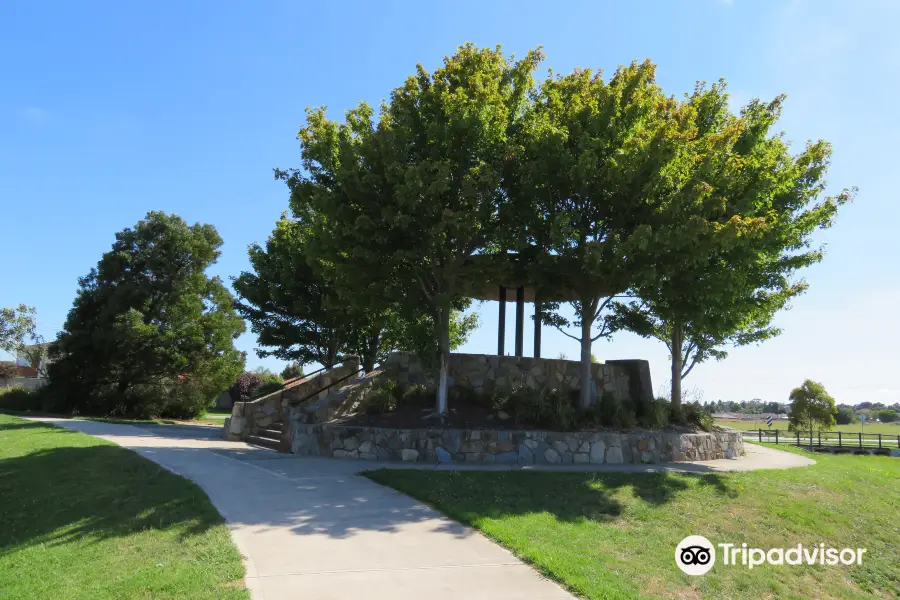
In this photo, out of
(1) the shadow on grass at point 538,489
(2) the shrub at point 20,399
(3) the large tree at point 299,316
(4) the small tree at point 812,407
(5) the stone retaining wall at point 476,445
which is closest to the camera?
(1) the shadow on grass at point 538,489

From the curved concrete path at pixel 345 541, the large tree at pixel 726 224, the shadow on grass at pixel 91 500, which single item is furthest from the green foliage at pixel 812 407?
the shadow on grass at pixel 91 500

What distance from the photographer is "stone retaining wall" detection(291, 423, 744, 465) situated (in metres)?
11.6

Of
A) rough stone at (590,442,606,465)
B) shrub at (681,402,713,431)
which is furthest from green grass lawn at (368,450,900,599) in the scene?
shrub at (681,402,713,431)

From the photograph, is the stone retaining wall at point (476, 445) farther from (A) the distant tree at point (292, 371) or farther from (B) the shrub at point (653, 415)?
(A) the distant tree at point (292, 371)

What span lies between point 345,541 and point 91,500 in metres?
4.04

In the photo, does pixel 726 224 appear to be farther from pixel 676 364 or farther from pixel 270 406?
pixel 270 406

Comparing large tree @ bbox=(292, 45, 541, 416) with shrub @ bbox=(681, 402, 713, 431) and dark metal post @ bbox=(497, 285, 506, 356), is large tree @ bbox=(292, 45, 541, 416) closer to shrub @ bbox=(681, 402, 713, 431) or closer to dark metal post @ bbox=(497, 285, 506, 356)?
dark metal post @ bbox=(497, 285, 506, 356)

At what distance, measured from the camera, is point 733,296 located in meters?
14.1

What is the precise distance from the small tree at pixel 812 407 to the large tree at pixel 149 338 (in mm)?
35978

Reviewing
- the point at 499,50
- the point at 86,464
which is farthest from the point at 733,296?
the point at 86,464

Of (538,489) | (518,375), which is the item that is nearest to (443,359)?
(518,375)

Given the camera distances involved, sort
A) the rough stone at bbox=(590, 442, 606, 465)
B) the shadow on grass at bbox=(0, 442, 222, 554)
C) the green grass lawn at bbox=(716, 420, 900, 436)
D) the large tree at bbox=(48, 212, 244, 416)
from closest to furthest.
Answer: the shadow on grass at bbox=(0, 442, 222, 554)
the rough stone at bbox=(590, 442, 606, 465)
the large tree at bbox=(48, 212, 244, 416)
the green grass lawn at bbox=(716, 420, 900, 436)

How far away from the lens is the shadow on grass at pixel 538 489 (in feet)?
25.5

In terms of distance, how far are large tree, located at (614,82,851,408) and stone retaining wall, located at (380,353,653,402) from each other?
4.16 ft
